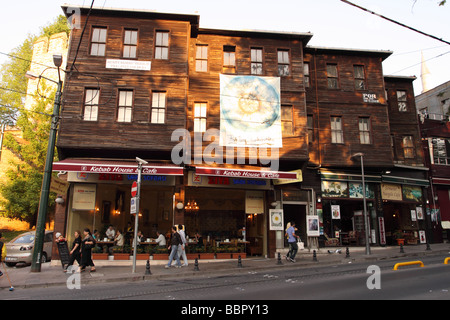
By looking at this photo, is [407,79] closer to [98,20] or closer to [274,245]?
[274,245]

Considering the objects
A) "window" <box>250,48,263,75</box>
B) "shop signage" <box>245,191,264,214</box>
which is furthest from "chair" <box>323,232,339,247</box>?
"window" <box>250,48,263,75</box>

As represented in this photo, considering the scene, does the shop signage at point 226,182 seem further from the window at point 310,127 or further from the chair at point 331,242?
the chair at point 331,242

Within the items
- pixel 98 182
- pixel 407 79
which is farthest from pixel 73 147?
pixel 407 79

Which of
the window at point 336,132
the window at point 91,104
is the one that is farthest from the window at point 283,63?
the window at point 91,104

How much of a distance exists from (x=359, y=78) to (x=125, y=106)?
52.2 ft

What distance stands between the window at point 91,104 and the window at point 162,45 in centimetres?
397

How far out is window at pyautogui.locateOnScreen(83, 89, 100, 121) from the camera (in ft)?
58.1

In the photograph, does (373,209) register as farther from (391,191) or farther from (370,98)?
(370,98)

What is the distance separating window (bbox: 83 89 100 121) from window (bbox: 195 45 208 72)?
5939 millimetres

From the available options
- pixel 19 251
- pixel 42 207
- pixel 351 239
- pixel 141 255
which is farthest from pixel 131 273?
pixel 351 239

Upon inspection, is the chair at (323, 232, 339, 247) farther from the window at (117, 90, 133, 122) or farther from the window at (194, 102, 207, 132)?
the window at (117, 90, 133, 122)

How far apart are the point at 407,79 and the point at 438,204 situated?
9.96 meters

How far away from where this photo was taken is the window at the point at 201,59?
20.0 m

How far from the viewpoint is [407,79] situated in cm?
2605
